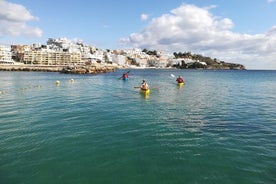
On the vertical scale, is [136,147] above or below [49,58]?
below

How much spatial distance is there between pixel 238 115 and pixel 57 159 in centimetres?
1805

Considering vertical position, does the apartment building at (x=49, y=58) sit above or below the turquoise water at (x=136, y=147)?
above

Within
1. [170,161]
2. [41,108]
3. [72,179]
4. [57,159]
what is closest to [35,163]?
[57,159]

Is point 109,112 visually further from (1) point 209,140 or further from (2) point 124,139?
(1) point 209,140

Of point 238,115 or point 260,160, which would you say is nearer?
point 260,160

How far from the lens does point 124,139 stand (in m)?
17.0

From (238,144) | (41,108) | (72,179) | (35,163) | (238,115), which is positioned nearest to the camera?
(72,179)

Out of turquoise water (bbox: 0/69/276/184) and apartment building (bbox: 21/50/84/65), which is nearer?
turquoise water (bbox: 0/69/276/184)

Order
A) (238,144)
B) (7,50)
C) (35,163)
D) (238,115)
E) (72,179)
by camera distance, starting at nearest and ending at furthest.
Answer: (72,179) < (35,163) < (238,144) < (238,115) < (7,50)

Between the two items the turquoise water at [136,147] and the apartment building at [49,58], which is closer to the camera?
the turquoise water at [136,147]

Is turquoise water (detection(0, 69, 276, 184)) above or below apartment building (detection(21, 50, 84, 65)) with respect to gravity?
below

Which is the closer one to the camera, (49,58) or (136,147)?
(136,147)

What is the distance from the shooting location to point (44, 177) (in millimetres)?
11727

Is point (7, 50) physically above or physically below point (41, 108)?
above
